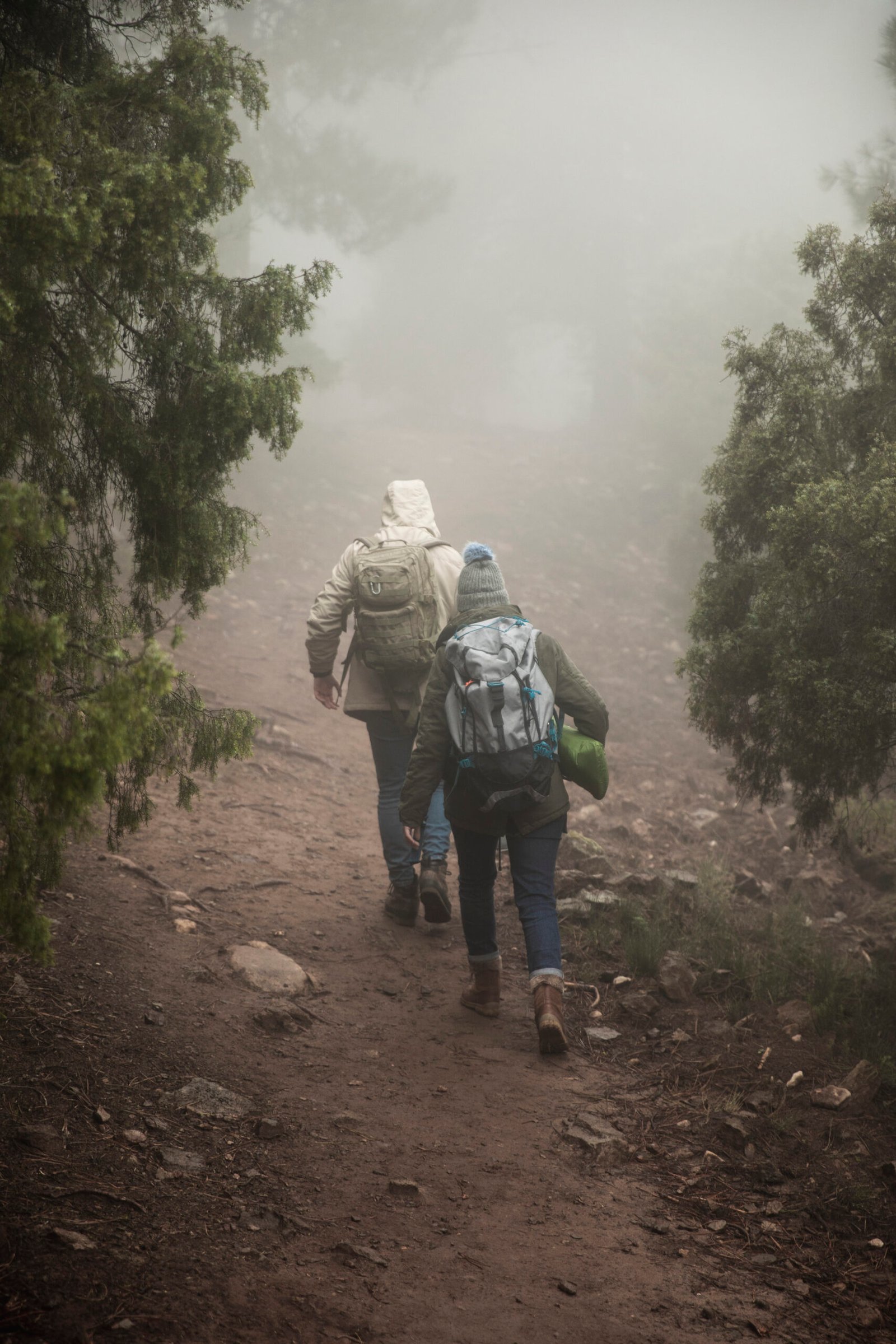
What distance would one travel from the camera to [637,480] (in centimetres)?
2228

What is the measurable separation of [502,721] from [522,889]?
821mm

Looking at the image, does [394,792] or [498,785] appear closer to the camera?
[498,785]

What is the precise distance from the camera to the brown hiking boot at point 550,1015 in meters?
3.79

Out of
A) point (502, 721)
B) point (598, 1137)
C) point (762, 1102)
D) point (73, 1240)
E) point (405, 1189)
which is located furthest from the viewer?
point (502, 721)

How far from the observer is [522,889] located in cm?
395

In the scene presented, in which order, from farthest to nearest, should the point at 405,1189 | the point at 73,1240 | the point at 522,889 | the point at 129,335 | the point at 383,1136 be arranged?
the point at 522,889 → the point at 129,335 → the point at 383,1136 → the point at 405,1189 → the point at 73,1240

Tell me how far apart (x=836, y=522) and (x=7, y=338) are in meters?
3.72

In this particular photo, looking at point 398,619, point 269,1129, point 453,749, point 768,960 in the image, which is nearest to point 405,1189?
point 269,1129

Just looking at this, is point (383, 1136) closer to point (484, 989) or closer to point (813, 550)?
point (484, 989)

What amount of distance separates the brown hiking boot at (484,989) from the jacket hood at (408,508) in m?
2.55

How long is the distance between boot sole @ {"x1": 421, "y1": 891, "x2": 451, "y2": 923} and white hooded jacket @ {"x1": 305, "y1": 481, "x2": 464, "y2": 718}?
1121 mm

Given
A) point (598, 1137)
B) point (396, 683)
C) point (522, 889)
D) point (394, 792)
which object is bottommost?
point (598, 1137)

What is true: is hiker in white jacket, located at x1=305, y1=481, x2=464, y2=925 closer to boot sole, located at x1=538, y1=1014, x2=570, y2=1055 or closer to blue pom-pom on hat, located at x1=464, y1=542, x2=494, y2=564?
blue pom-pom on hat, located at x1=464, y1=542, x2=494, y2=564

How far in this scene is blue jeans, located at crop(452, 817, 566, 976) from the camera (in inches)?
153
